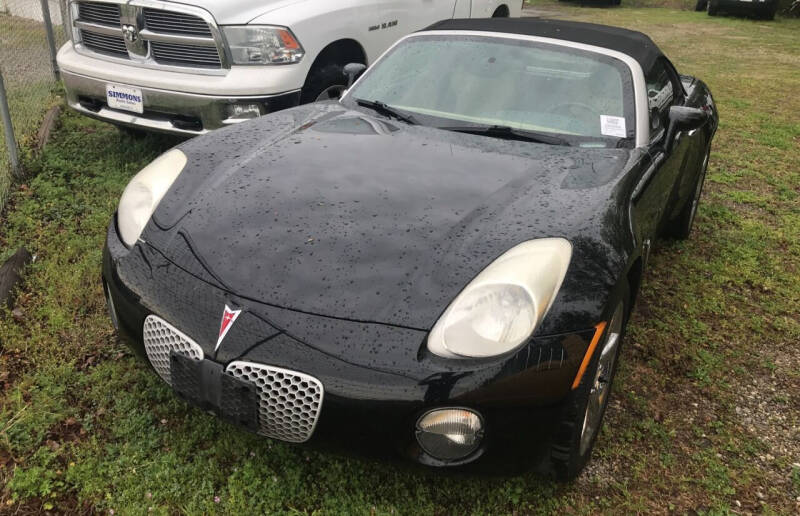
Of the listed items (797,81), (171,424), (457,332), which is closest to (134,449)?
(171,424)

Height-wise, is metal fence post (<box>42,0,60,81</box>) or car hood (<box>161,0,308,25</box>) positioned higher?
car hood (<box>161,0,308,25</box>)

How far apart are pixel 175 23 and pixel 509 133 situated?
8.62 feet


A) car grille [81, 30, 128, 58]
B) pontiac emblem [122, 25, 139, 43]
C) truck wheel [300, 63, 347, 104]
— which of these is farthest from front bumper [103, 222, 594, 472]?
car grille [81, 30, 128, 58]

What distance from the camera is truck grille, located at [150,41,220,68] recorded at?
432cm

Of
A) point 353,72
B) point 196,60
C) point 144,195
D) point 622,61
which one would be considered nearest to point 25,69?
point 196,60

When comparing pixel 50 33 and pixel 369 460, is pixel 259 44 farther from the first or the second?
pixel 50 33

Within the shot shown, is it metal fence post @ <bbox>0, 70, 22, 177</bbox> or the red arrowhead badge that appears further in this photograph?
metal fence post @ <bbox>0, 70, 22, 177</bbox>

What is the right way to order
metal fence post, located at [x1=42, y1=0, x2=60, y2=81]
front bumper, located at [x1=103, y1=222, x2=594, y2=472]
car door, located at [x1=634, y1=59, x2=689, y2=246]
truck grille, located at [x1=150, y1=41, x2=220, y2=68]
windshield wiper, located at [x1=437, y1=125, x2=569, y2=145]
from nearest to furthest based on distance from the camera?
1. front bumper, located at [x1=103, y1=222, x2=594, y2=472]
2. car door, located at [x1=634, y1=59, x2=689, y2=246]
3. windshield wiper, located at [x1=437, y1=125, x2=569, y2=145]
4. truck grille, located at [x1=150, y1=41, x2=220, y2=68]
5. metal fence post, located at [x1=42, y1=0, x2=60, y2=81]

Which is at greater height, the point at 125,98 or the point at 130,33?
the point at 130,33

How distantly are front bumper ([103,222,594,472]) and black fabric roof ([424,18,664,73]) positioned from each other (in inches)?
75.9

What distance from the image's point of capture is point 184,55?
4371 mm

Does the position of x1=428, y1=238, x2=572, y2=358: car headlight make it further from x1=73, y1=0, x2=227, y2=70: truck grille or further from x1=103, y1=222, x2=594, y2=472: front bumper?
x1=73, y1=0, x2=227, y2=70: truck grille

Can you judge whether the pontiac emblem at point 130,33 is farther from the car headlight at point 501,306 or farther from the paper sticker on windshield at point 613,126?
the car headlight at point 501,306

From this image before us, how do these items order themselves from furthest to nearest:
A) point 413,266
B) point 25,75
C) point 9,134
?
point 25,75 < point 9,134 < point 413,266
